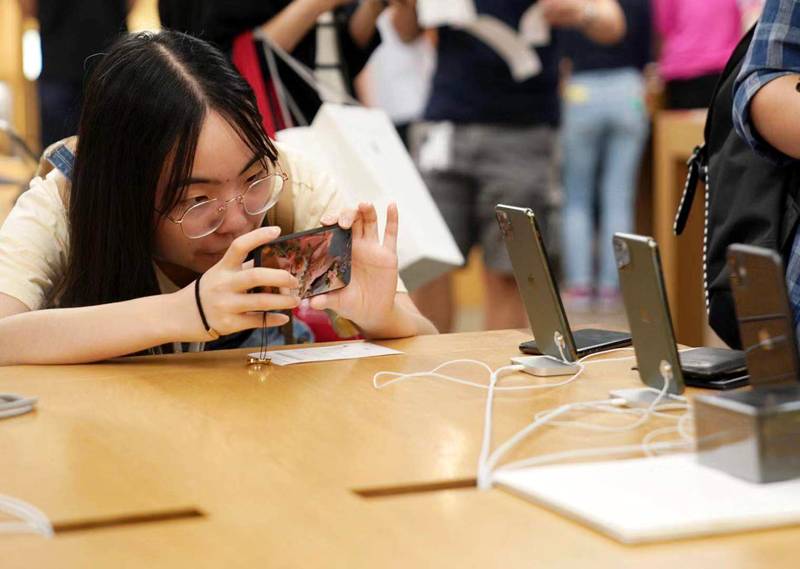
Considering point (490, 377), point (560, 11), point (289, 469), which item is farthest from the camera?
point (560, 11)

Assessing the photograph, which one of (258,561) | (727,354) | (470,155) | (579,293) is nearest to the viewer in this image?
(258,561)

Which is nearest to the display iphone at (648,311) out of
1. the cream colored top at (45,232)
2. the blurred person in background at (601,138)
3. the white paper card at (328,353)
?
the white paper card at (328,353)

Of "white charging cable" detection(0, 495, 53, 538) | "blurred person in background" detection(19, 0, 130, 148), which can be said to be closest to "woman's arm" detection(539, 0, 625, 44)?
"blurred person in background" detection(19, 0, 130, 148)

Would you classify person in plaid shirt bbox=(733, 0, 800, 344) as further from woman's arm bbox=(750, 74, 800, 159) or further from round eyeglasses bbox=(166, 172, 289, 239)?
round eyeglasses bbox=(166, 172, 289, 239)

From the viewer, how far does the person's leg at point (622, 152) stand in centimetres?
595

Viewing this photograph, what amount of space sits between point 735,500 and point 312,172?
4.08ft

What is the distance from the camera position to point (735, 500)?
101 cm

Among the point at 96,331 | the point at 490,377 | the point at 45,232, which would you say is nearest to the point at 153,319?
the point at 96,331

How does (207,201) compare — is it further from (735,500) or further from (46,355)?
(735,500)

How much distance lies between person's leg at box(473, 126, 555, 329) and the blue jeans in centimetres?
240

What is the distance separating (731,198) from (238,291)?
0.68 m

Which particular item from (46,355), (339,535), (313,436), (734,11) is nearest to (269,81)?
(46,355)

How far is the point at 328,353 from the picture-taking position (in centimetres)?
176

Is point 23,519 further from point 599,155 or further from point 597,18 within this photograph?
point 599,155
